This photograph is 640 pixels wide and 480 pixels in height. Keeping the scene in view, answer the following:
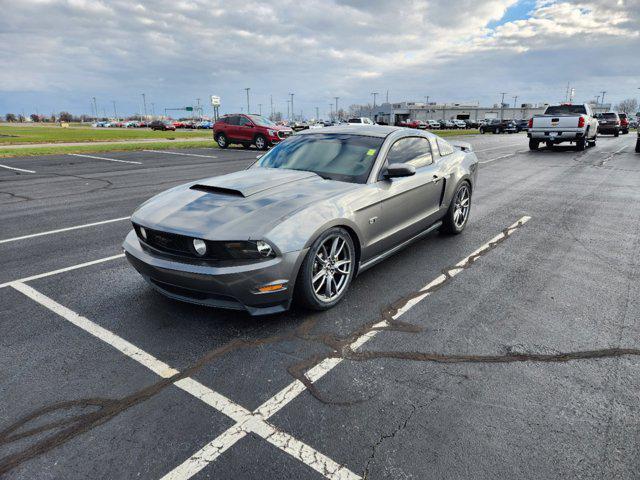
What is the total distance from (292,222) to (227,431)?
1572 millimetres

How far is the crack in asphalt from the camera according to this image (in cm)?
237

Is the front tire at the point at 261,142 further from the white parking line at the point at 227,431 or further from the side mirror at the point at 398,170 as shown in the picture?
the white parking line at the point at 227,431

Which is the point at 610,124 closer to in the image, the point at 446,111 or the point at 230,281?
the point at 230,281

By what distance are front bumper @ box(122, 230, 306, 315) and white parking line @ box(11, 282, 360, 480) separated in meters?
0.53

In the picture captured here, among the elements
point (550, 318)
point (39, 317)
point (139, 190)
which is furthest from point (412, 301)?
point (139, 190)

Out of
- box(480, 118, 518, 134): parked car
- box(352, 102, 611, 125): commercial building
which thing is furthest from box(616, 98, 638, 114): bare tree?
box(480, 118, 518, 134): parked car

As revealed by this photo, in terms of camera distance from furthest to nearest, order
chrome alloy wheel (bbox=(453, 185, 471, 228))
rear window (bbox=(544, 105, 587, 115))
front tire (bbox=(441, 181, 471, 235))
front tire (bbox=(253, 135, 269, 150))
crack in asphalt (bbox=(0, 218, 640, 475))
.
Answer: front tire (bbox=(253, 135, 269, 150))
rear window (bbox=(544, 105, 587, 115))
chrome alloy wheel (bbox=(453, 185, 471, 228))
front tire (bbox=(441, 181, 471, 235))
crack in asphalt (bbox=(0, 218, 640, 475))

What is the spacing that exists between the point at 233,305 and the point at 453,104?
149m

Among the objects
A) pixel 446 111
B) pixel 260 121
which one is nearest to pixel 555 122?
pixel 260 121

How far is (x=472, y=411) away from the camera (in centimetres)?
258

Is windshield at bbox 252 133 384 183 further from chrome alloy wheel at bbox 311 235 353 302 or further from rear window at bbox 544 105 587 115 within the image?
rear window at bbox 544 105 587 115

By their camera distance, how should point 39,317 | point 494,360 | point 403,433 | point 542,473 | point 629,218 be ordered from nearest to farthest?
point 542,473
point 403,433
point 494,360
point 39,317
point 629,218

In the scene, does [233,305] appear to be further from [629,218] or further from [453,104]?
[453,104]

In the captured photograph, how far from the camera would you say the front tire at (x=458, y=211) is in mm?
5883
